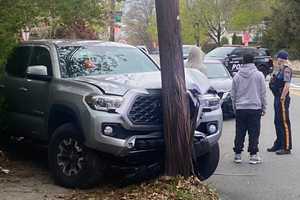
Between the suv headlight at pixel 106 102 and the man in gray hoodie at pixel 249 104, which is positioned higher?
the suv headlight at pixel 106 102

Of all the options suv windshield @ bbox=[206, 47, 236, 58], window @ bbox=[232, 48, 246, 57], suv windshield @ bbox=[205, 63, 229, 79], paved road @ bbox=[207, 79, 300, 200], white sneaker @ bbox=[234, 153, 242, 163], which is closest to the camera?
paved road @ bbox=[207, 79, 300, 200]

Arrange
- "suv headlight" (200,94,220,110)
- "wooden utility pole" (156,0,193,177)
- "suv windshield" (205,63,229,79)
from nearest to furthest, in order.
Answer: "wooden utility pole" (156,0,193,177)
"suv headlight" (200,94,220,110)
"suv windshield" (205,63,229,79)

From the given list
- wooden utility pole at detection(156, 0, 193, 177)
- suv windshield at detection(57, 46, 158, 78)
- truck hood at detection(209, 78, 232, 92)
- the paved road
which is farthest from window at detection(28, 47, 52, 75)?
truck hood at detection(209, 78, 232, 92)

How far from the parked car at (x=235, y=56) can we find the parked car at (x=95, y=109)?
17826 millimetres

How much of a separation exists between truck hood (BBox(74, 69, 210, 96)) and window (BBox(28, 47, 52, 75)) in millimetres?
770

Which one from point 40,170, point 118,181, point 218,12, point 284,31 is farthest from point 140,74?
point 218,12

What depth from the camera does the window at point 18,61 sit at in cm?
917

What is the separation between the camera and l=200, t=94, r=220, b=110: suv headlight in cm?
768

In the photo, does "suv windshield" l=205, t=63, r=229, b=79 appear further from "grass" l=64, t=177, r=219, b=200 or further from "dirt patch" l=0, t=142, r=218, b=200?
"grass" l=64, t=177, r=219, b=200

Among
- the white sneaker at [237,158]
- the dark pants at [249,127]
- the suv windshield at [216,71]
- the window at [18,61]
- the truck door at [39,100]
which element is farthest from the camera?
the suv windshield at [216,71]

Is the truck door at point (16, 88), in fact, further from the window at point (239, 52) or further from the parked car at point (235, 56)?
the window at point (239, 52)

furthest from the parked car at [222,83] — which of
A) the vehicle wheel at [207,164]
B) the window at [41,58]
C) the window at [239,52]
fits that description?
the window at [239,52]

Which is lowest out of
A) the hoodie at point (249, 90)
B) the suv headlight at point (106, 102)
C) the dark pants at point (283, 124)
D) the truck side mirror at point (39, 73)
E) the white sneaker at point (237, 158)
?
the white sneaker at point (237, 158)

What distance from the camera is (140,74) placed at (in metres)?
8.13
